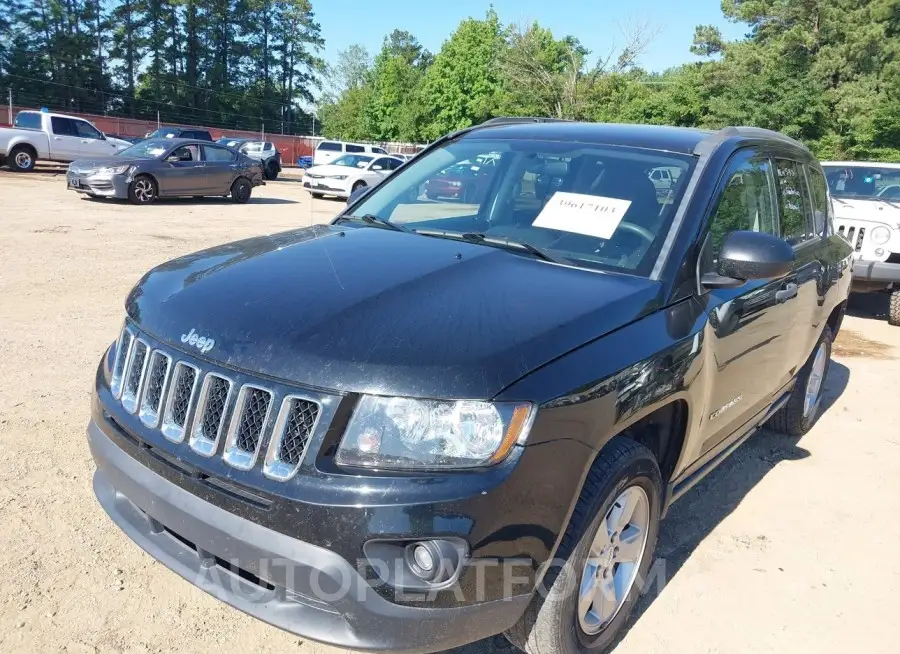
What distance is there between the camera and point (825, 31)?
33.1 metres

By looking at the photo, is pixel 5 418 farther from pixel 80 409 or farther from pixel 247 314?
pixel 247 314

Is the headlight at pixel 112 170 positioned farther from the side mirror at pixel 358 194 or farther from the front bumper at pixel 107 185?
the side mirror at pixel 358 194

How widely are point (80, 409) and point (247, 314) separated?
270 cm

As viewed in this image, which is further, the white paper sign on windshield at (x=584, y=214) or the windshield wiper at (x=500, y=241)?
the white paper sign on windshield at (x=584, y=214)

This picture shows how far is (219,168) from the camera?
59.3ft

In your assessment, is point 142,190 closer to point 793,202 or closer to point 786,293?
point 793,202

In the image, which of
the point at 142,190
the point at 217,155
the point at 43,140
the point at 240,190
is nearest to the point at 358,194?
the point at 142,190

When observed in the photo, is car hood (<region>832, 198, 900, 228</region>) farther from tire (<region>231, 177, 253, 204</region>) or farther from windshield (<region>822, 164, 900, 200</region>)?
tire (<region>231, 177, 253, 204</region>)

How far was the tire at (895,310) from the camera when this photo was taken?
8547mm

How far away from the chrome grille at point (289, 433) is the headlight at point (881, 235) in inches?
328

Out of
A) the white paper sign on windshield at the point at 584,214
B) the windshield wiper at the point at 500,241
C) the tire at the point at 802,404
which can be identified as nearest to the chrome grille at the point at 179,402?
the windshield wiper at the point at 500,241

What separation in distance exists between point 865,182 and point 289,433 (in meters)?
9.55

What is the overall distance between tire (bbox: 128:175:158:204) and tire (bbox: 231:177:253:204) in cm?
257

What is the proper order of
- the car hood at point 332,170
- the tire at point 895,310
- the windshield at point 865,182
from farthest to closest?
the car hood at point 332,170
the windshield at point 865,182
the tire at point 895,310
